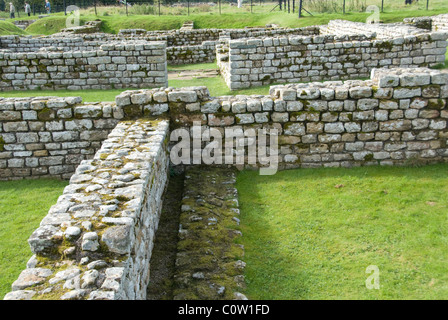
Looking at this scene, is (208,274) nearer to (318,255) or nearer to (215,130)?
(318,255)

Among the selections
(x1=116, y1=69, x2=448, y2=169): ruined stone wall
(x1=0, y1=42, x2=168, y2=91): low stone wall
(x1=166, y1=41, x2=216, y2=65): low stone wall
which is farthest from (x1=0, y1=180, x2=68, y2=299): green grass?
(x1=166, y1=41, x2=216, y2=65): low stone wall

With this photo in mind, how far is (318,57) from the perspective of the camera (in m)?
14.8

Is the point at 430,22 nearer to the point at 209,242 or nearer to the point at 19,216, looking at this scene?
the point at 209,242

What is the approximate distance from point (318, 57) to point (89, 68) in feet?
27.5

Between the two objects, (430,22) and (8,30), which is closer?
(430,22)

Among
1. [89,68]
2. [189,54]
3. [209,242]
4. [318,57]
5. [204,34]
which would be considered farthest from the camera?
[204,34]

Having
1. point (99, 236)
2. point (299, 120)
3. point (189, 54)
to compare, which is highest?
point (189, 54)

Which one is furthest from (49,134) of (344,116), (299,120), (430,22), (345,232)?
(430,22)

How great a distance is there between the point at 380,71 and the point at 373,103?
3.78 feet

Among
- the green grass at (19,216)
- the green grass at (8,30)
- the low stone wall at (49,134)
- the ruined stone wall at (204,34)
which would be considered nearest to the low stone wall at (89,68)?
the low stone wall at (49,134)

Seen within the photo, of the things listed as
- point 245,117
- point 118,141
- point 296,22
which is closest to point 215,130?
point 245,117

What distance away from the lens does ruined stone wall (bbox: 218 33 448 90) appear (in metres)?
14.5

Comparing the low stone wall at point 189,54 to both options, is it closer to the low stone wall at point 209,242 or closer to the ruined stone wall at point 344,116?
the ruined stone wall at point 344,116

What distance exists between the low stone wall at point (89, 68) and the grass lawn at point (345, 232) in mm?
8574
